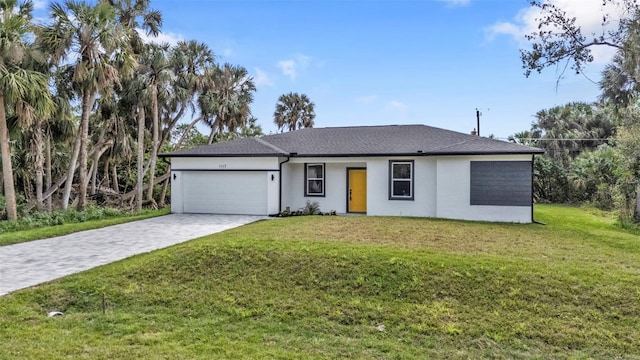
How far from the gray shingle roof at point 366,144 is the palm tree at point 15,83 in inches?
184

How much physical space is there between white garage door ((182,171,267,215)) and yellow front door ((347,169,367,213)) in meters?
3.41

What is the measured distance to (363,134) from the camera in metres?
18.4

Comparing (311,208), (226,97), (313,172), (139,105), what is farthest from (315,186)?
(226,97)

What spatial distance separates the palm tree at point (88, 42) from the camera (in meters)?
14.2

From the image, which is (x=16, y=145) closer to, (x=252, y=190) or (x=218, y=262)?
(x=252, y=190)

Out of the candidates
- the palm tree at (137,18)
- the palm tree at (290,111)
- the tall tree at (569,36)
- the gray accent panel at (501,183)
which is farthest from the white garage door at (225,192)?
the palm tree at (290,111)

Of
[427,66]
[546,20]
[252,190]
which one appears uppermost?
[427,66]

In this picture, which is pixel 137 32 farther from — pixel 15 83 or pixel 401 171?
pixel 401 171

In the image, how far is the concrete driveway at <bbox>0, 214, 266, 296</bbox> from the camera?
7.05m

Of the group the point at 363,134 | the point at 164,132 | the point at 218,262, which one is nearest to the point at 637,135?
the point at 363,134

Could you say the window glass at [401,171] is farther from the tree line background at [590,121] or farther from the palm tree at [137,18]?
the palm tree at [137,18]

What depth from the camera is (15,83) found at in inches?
494

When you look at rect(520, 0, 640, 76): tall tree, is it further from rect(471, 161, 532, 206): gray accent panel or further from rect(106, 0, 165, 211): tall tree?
rect(106, 0, 165, 211): tall tree

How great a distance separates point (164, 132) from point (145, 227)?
1302cm
